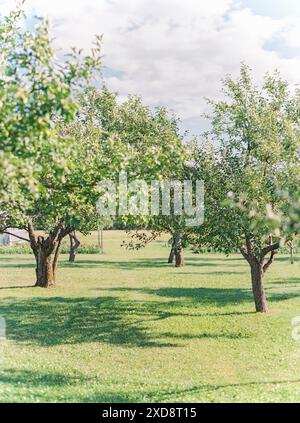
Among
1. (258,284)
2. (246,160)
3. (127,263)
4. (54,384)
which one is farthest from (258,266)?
(127,263)

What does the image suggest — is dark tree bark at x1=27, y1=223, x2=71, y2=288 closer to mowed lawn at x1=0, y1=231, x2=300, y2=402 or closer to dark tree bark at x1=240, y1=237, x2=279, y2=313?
mowed lawn at x1=0, y1=231, x2=300, y2=402

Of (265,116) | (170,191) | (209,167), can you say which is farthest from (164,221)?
(265,116)

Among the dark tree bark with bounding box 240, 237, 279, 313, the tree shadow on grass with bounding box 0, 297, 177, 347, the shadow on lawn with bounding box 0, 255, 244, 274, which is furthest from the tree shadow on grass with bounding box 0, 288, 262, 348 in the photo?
the shadow on lawn with bounding box 0, 255, 244, 274

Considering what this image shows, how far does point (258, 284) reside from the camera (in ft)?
101

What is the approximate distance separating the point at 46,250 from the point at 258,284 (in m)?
18.8

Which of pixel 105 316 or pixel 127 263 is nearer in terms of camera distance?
pixel 105 316

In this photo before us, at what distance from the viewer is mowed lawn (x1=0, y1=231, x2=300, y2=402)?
17.2 meters

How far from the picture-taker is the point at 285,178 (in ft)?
83.1

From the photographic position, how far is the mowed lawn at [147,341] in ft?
56.4

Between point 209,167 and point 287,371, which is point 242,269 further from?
point 287,371

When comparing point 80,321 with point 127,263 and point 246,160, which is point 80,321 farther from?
point 127,263

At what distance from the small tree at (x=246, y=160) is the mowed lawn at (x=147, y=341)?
500cm

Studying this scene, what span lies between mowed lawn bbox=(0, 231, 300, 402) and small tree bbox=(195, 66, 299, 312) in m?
5.00

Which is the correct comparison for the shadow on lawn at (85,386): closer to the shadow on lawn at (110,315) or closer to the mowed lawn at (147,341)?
the mowed lawn at (147,341)
